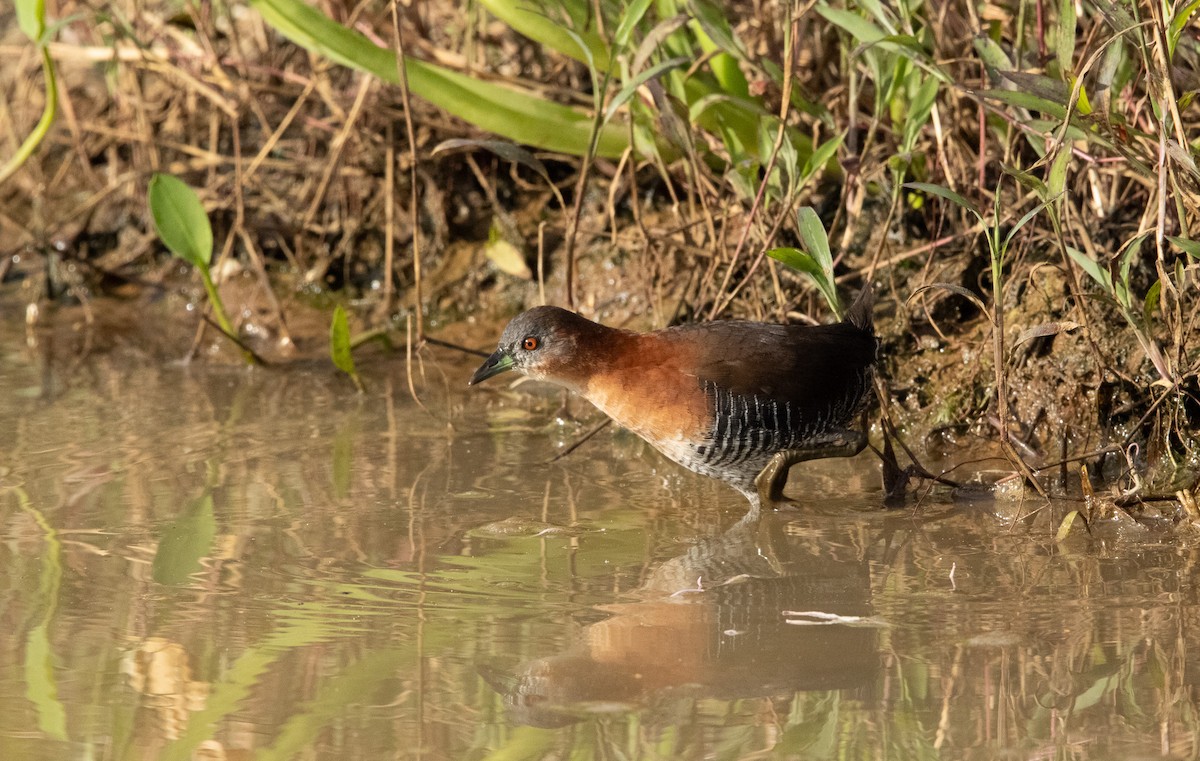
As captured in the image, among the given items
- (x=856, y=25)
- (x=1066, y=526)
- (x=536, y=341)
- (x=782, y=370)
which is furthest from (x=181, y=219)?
(x=1066, y=526)

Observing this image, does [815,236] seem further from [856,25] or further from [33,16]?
[33,16]

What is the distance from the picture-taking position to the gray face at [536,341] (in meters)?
4.00

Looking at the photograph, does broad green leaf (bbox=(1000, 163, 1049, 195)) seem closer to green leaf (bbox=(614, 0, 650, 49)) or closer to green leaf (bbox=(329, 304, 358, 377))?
green leaf (bbox=(614, 0, 650, 49))

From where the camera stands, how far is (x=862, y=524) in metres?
3.69

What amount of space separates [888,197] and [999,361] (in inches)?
55.7

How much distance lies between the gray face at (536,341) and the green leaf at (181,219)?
1.50 m

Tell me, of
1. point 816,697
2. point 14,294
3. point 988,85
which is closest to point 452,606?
point 816,697

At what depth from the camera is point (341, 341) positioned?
4.75 m

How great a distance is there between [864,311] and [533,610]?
1.47 metres

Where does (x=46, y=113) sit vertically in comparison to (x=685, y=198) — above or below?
above

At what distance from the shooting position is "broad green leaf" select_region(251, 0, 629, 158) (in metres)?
4.60

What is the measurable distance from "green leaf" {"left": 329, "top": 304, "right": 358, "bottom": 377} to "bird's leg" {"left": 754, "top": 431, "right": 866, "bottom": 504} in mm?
1604

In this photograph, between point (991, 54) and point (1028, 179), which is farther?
point (991, 54)

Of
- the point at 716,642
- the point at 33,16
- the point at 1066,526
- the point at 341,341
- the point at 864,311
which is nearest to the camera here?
Result: the point at 716,642
